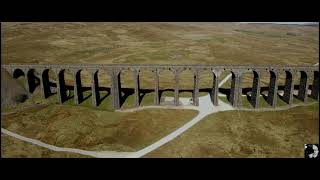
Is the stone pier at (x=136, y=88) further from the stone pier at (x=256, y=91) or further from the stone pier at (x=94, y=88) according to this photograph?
the stone pier at (x=256, y=91)

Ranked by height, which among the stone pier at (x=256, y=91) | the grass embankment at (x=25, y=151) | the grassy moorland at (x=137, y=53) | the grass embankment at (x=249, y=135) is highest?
the stone pier at (x=256, y=91)

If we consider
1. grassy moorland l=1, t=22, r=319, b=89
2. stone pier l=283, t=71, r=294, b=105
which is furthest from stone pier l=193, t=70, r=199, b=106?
grassy moorland l=1, t=22, r=319, b=89

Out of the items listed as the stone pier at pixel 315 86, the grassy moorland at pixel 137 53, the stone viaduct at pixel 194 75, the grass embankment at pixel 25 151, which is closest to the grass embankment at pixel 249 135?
the stone pier at pixel 315 86

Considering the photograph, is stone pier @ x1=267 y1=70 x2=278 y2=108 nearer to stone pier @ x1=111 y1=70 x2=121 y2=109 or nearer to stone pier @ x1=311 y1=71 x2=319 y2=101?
stone pier @ x1=311 y1=71 x2=319 y2=101

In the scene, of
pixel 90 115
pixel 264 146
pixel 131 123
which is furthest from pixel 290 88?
pixel 90 115

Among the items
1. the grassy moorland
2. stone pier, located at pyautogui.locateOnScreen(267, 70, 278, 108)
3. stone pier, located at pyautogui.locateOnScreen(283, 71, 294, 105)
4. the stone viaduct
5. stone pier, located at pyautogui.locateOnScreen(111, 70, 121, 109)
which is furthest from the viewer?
the grassy moorland

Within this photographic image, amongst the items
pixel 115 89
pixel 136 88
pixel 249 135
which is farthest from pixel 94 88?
pixel 249 135

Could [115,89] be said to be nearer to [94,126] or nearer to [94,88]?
[94,88]
